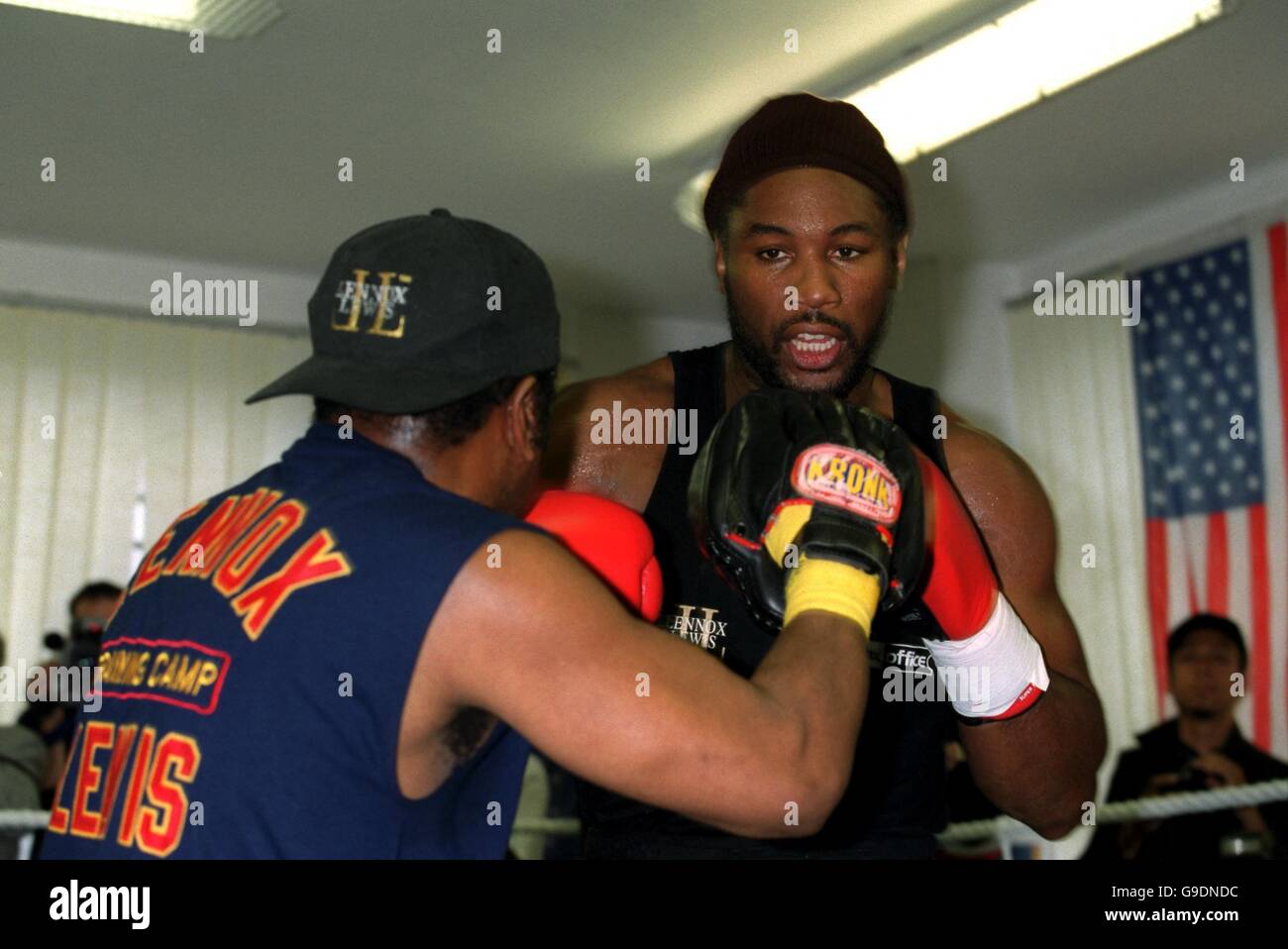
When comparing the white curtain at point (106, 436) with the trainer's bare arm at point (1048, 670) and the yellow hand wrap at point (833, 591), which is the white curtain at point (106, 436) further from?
the yellow hand wrap at point (833, 591)

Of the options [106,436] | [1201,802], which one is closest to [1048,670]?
[1201,802]

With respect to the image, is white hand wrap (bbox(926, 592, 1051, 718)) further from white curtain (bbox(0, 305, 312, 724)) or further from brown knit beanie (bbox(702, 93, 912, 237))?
white curtain (bbox(0, 305, 312, 724))

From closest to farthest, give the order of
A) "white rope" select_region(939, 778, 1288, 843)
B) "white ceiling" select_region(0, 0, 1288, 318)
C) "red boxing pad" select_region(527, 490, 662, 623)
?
"red boxing pad" select_region(527, 490, 662, 623) < "white rope" select_region(939, 778, 1288, 843) < "white ceiling" select_region(0, 0, 1288, 318)

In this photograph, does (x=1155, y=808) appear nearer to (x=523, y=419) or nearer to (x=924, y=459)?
(x=924, y=459)

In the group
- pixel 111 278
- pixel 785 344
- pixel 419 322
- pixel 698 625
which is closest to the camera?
pixel 419 322

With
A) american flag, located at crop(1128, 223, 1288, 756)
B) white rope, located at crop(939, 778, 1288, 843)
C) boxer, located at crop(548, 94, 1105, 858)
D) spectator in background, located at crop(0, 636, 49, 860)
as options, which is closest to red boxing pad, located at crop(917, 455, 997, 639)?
boxer, located at crop(548, 94, 1105, 858)

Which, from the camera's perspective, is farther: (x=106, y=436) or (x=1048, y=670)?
(x=106, y=436)

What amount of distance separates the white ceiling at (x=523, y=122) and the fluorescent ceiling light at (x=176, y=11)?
2.7 inches

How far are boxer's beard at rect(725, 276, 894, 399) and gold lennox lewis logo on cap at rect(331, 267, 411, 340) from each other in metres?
0.61

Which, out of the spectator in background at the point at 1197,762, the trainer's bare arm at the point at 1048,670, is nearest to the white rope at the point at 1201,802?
the spectator in background at the point at 1197,762

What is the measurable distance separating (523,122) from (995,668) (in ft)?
9.77

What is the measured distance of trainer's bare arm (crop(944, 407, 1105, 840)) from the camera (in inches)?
62.4

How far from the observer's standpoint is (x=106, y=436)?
5.11 meters

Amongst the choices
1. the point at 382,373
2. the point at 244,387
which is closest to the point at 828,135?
the point at 382,373
